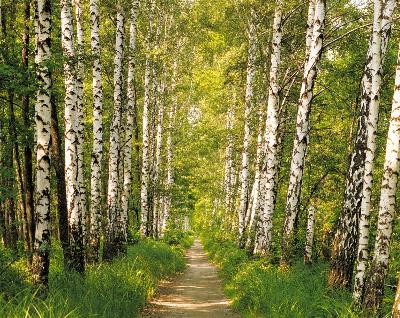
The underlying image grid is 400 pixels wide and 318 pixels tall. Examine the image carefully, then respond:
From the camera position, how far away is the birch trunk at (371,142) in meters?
6.80

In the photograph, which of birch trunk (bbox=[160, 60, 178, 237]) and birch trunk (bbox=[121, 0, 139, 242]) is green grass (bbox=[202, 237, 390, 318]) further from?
birch trunk (bbox=[160, 60, 178, 237])

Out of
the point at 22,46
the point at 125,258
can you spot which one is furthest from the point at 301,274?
the point at 22,46

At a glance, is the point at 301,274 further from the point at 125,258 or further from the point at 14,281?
the point at 14,281

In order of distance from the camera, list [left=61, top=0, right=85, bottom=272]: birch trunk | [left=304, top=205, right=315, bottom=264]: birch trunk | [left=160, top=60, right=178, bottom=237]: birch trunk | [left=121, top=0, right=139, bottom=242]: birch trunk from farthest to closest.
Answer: [left=160, top=60, right=178, bottom=237]: birch trunk, [left=304, top=205, right=315, bottom=264]: birch trunk, [left=121, top=0, right=139, bottom=242]: birch trunk, [left=61, top=0, right=85, bottom=272]: birch trunk

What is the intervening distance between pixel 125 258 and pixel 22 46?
6.54 m

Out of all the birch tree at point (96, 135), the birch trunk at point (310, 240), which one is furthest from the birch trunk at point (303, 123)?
the birch tree at point (96, 135)

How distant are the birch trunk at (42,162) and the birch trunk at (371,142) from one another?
5125 millimetres

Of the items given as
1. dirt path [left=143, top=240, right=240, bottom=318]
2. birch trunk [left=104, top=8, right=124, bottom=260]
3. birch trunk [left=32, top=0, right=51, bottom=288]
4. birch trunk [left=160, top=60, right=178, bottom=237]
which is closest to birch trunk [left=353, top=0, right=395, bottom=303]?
dirt path [left=143, top=240, right=240, bottom=318]

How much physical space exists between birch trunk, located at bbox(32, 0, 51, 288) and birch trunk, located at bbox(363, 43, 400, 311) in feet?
17.0

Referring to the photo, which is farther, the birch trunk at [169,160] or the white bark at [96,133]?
the birch trunk at [169,160]

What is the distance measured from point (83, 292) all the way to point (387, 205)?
553cm

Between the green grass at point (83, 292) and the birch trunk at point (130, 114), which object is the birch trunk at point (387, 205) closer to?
the green grass at point (83, 292)

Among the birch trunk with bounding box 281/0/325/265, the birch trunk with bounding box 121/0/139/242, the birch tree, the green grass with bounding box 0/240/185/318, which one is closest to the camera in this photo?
the green grass with bounding box 0/240/185/318

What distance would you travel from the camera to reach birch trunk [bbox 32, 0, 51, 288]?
22.3 ft
